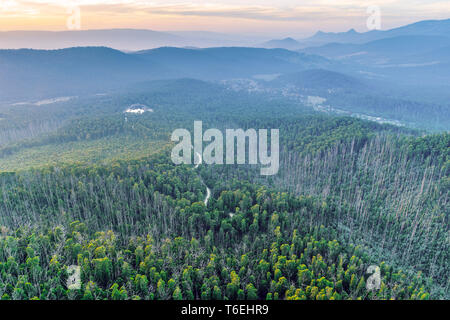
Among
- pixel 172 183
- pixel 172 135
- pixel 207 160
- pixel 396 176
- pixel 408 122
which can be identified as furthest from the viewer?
pixel 408 122

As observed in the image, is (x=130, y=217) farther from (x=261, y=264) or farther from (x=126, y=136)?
(x=126, y=136)

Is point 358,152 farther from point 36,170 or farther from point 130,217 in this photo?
point 36,170

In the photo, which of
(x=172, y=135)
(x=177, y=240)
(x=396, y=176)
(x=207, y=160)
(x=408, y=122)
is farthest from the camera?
(x=408, y=122)

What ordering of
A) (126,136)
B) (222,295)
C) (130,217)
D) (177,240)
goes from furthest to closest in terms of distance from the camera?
1. (126,136)
2. (130,217)
3. (177,240)
4. (222,295)

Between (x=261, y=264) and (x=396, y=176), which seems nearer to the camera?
(x=261, y=264)

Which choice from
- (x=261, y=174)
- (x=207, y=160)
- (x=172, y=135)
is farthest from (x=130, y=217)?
(x=172, y=135)

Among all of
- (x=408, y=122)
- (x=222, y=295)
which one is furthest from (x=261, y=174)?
(x=408, y=122)

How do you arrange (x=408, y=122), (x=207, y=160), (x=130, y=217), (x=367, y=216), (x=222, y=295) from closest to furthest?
(x=222, y=295) → (x=130, y=217) → (x=367, y=216) → (x=207, y=160) → (x=408, y=122)

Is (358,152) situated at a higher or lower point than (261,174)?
higher

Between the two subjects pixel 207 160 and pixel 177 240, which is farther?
pixel 207 160
